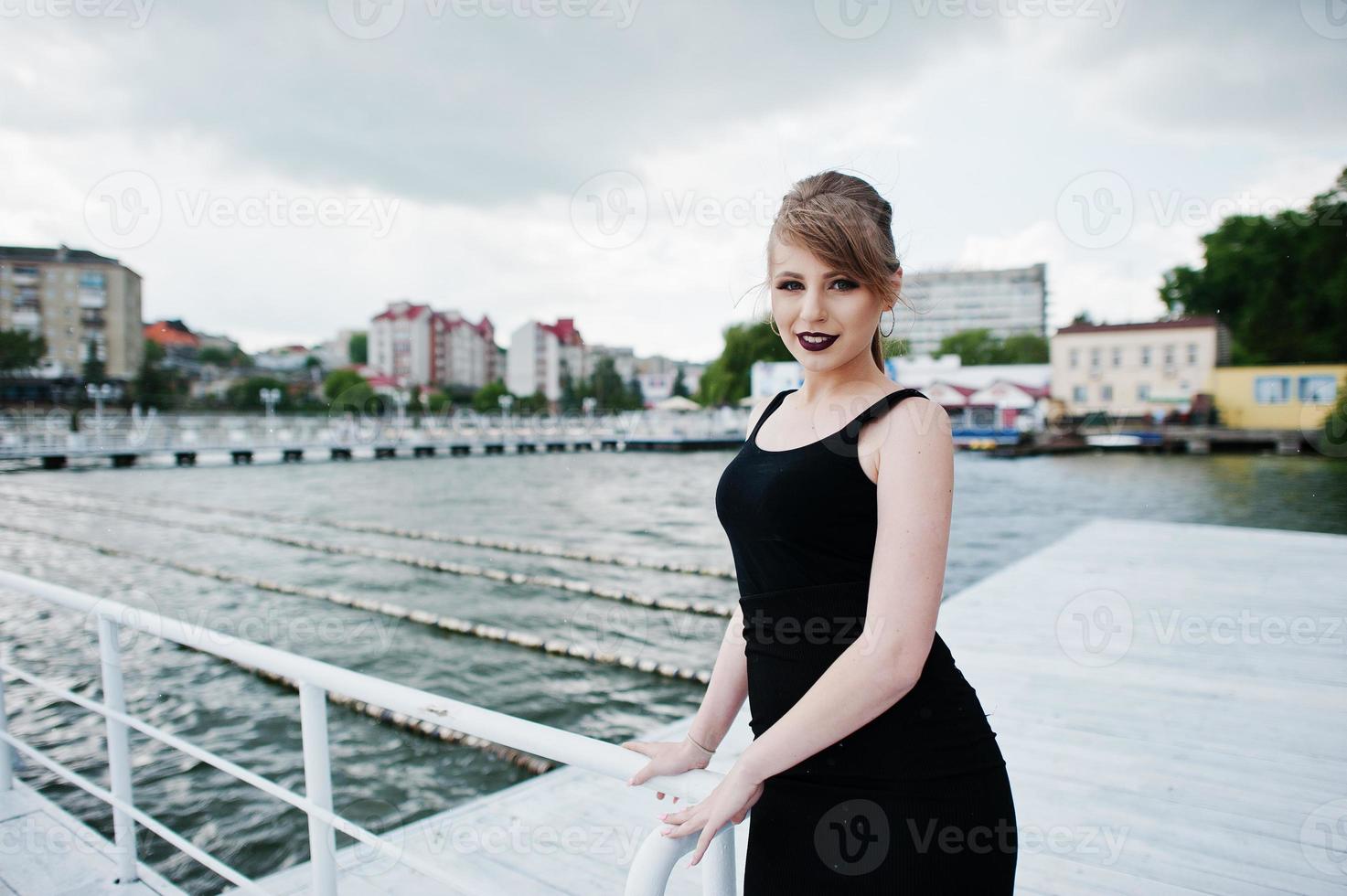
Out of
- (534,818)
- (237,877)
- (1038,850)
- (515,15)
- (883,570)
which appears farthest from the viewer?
(515,15)

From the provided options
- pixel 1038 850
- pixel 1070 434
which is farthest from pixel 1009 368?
pixel 1038 850

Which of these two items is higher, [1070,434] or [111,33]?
[111,33]

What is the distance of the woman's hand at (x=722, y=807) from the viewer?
738 mm

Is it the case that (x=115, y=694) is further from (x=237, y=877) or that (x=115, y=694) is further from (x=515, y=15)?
(x=515, y=15)

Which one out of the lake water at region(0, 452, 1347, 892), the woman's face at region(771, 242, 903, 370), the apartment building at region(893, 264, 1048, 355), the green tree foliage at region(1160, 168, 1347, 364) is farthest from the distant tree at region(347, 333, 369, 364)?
the woman's face at region(771, 242, 903, 370)

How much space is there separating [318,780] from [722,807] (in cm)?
88

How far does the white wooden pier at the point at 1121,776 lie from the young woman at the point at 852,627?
0.48 meters

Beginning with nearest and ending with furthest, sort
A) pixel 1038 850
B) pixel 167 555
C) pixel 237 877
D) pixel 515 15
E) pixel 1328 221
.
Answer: pixel 237 877 < pixel 1038 850 < pixel 515 15 < pixel 167 555 < pixel 1328 221

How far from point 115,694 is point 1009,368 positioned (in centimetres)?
4758

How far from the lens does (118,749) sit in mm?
1830

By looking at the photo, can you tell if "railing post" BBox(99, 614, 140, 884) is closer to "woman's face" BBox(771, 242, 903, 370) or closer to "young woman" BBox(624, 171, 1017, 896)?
"young woman" BBox(624, 171, 1017, 896)

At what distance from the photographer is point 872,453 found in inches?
28.0

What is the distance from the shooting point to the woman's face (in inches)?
29.6

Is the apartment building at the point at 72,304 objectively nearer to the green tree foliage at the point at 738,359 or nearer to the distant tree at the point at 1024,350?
the green tree foliage at the point at 738,359
